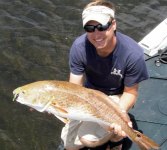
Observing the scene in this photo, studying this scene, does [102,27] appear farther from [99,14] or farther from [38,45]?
[38,45]

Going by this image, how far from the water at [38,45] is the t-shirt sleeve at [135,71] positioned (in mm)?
2445

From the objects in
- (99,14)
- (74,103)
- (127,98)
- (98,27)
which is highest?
(99,14)

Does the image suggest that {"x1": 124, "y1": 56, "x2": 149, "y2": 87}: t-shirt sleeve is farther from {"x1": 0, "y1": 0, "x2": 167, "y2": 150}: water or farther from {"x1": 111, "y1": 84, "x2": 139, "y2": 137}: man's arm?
{"x1": 0, "y1": 0, "x2": 167, "y2": 150}: water

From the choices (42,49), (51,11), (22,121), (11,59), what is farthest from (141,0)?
(22,121)

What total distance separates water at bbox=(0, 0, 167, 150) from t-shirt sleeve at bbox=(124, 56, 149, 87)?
244cm

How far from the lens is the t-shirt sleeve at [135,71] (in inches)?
219

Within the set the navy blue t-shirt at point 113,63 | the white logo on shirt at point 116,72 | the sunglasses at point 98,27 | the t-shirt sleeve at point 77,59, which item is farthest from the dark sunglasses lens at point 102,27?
the white logo on shirt at point 116,72

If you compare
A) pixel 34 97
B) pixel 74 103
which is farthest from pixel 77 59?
pixel 34 97

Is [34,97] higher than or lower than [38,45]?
higher

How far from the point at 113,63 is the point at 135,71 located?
1.04ft

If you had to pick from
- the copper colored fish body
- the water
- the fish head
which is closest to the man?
the copper colored fish body

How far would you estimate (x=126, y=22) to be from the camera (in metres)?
11.2

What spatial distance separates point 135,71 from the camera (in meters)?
5.60

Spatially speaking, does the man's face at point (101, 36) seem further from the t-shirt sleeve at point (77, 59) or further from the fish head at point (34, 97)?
the fish head at point (34, 97)
